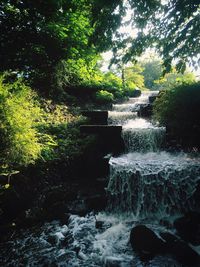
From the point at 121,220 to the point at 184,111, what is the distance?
410 centimetres

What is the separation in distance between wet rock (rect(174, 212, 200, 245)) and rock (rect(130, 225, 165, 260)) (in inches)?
26.4

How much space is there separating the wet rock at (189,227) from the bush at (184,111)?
3042 millimetres

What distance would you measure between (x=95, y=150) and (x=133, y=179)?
78.0 inches

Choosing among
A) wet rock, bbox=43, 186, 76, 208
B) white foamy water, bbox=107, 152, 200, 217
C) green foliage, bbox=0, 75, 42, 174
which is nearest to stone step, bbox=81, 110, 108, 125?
white foamy water, bbox=107, 152, 200, 217

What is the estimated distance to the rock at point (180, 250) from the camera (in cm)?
384

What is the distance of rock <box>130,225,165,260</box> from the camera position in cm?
410

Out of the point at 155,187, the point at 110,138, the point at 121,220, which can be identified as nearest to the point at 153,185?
the point at 155,187

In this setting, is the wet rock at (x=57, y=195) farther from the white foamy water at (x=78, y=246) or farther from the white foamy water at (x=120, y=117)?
the white foamy water at (x=120, y=117)

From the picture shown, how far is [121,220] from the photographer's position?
5500mm

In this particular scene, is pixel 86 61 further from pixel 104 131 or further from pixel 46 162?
pixel 46 162

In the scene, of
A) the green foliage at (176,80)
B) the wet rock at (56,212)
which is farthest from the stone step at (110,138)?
the wet rock at (56,212)

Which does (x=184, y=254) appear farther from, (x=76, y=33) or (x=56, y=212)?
(x=76, y=33)

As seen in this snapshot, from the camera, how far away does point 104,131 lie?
768 cm

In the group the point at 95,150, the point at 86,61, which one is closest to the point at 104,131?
the point at 95,150
